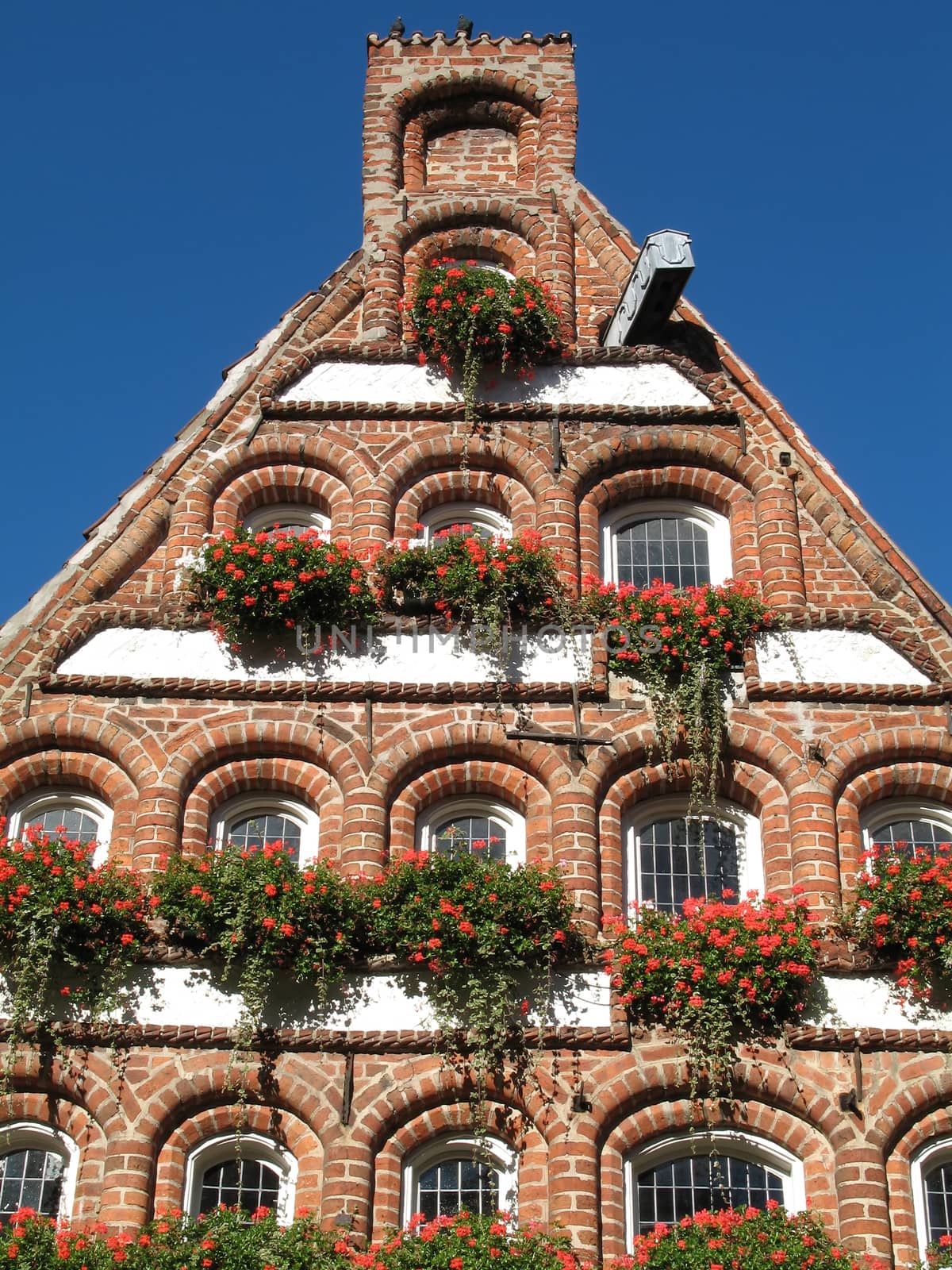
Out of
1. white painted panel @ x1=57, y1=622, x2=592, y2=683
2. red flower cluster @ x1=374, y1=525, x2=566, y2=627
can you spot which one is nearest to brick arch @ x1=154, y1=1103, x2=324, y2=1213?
white painted panel @ x1=57, y1=622, x2=592, y2=683

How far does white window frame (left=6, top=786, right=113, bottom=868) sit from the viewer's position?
20.9 meters

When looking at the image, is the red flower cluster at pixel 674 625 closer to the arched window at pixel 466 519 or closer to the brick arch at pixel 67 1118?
the arched window at pixel 466 519

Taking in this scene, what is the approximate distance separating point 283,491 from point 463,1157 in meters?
7.13

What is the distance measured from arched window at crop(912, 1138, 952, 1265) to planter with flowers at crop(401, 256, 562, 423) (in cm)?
843

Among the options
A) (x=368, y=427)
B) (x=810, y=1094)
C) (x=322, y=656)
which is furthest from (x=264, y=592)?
(x=810, y=1094)

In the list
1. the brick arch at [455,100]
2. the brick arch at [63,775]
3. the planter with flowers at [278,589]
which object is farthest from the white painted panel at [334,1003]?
the brick arch at [455,100]

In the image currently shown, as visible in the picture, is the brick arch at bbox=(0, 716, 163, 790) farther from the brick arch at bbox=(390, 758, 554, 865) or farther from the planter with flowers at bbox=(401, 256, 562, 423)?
the planter with flowers at bbox=(401, 256, 562, 423)

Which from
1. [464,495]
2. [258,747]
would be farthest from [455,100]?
[258,747]

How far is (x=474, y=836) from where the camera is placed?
20.8 m

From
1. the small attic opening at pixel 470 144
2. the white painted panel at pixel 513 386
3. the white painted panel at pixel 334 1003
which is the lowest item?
the white painted panel at pixel 334 1003

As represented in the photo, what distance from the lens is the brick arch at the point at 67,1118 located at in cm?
1862

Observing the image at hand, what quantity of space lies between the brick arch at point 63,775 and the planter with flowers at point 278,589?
5.49 ft

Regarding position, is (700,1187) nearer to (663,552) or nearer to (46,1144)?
(46,1144)

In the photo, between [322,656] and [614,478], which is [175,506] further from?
[614,478]
